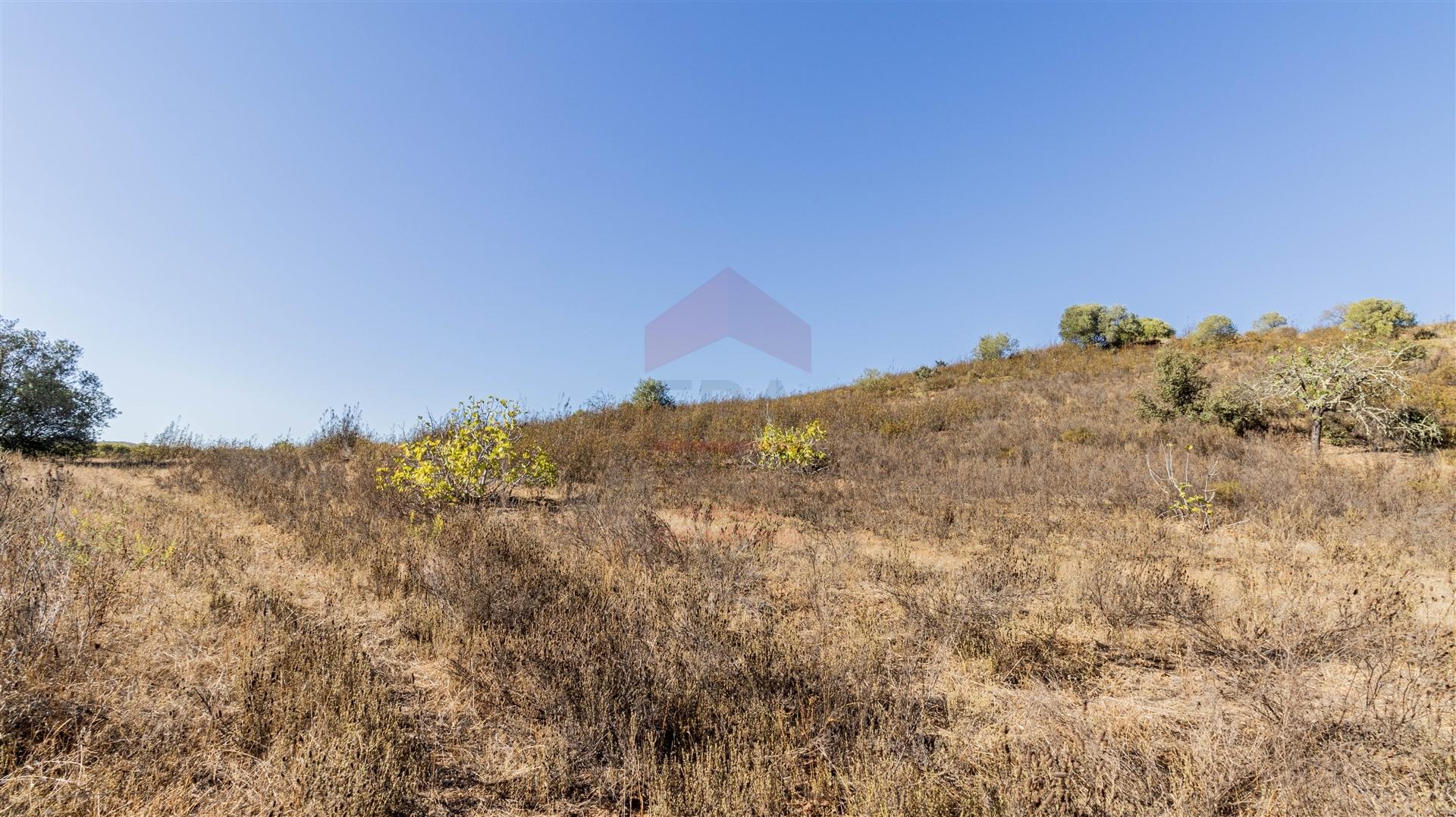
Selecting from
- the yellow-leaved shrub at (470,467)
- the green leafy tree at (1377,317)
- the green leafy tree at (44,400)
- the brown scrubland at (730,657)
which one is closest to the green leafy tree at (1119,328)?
the green leafy tree at (1377,317)

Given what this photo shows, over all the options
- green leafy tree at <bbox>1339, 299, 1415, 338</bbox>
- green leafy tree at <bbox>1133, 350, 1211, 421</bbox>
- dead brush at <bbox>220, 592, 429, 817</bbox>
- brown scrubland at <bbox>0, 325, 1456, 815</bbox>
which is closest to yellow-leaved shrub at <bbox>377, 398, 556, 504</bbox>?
brown scrubland at <bbox>0, 325, 1456, 815</bbox>

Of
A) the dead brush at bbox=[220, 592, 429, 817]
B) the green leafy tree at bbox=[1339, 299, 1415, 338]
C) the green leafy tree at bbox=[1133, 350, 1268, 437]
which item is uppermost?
the green leafy tree at bbox=[1339, 299, 1415, 338]

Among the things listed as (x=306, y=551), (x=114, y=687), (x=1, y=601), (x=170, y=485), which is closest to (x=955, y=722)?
(x=114, y=687)

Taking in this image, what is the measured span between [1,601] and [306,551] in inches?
100

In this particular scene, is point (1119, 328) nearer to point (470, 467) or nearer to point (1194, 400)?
point (1194, 400)

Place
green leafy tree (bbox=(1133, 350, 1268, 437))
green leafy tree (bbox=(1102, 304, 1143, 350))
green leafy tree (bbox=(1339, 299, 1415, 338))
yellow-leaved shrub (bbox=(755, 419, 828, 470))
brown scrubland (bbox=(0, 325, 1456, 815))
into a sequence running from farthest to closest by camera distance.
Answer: green leafy tree (bbox=(1102, 304, 1143, 350)), green leafy tree (bbox=(1339, 299, 1415, 338)), green leafy tree (bbox=(1133, 350, 1268, 437)), yellow-leaved shrub (bbox=(755, 419, 828, 470)), brown scrubland (bbox=(0, 325, 1456, 815))

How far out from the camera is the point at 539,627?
3.49m

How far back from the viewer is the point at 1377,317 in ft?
71.3

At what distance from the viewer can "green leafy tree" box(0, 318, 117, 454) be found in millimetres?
15125

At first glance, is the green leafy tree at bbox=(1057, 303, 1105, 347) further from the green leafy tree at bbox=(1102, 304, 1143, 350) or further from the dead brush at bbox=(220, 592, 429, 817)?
the dead brush at bbox=(220, 592, 429, 817)

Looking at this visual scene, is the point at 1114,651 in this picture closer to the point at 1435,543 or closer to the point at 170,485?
the point at 1435,543

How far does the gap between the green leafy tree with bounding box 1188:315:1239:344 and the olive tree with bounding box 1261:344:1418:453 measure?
43.0ft

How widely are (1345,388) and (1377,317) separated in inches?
702

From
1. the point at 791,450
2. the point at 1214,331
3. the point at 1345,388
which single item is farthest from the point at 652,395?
the point at 1214,331
